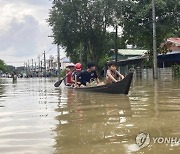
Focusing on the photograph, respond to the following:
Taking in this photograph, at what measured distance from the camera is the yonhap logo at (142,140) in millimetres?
4287

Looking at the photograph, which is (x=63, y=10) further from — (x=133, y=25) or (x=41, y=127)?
(x=41, y=127)

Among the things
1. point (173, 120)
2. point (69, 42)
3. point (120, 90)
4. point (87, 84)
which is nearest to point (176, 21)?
point (69, 42)

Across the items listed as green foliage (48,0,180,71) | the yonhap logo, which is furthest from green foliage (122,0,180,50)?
the yonhap logo

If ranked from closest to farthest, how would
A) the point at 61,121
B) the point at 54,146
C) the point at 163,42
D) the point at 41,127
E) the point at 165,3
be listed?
1. the point at 54,146
2. the point at 41,127
3. the point at 61,121
4. the point at 165,3
5. the point at 163,42

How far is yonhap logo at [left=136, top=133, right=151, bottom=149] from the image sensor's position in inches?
169

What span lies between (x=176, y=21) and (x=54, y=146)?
30891 millimetres

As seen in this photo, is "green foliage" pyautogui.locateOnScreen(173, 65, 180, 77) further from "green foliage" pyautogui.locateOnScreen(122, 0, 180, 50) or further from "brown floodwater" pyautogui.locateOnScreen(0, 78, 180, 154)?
"brown floodwater" pyautogui.locateOnScreen(0, 78, 180, 154)

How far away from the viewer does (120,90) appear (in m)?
12.1

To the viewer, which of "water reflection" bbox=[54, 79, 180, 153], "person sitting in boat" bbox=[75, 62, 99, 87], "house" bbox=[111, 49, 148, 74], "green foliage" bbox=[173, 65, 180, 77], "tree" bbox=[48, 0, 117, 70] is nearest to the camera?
"water reflection" bbox=[54, 79, 180, 153]

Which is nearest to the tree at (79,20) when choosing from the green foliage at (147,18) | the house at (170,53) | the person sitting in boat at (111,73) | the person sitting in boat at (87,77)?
the green foliage at (147,18)

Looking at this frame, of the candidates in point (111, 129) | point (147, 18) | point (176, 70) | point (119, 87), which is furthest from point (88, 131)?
point (147, 18)

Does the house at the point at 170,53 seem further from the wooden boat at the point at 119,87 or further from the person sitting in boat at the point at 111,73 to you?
the wooden boat at the point at 119,87

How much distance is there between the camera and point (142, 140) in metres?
4.55

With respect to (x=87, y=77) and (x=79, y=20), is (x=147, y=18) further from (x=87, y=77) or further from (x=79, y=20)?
(x=87, y=77)
